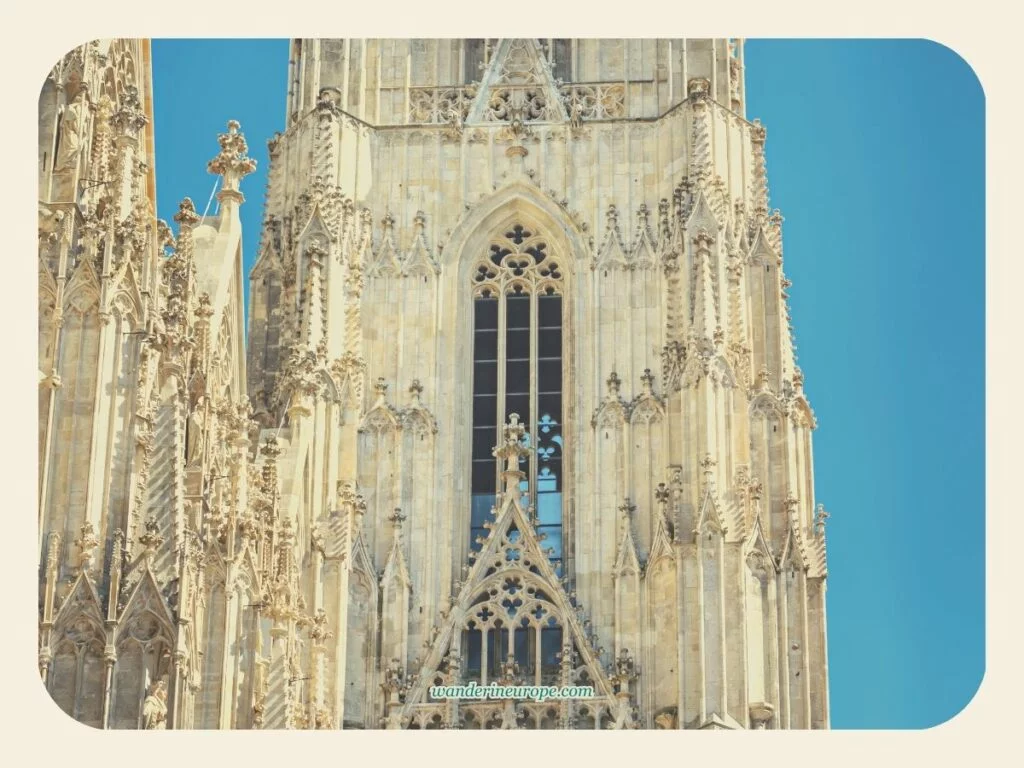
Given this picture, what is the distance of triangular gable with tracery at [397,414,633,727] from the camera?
3747 cm

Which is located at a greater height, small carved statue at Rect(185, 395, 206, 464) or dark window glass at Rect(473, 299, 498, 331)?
dark window glass at Rect(473, 299, 498, 331)

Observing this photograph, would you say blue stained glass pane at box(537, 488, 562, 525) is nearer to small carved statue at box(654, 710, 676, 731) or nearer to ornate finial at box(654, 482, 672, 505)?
ornate finial at box(654, 482, 672, 505)

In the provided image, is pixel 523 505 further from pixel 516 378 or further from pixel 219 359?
pixel 219 359

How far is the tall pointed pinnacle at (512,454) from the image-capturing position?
128 feet

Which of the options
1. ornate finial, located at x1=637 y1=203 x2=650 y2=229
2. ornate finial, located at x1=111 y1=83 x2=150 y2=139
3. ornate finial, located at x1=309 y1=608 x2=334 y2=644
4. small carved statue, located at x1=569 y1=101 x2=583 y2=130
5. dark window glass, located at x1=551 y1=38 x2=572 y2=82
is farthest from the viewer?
dark window glass, located at x1=551 y1=38 x2=572 y2=82

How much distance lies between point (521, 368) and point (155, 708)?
1721cm

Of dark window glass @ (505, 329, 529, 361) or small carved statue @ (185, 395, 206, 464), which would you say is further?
dark window glass @ (505, 329, 529, 361)

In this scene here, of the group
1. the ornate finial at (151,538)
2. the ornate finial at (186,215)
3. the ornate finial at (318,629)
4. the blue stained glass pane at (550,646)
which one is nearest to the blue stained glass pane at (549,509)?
the blue stained glass pane at (550,646)

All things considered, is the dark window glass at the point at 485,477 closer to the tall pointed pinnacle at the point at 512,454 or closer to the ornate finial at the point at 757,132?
the tall pointed pinnacle at the point at 512,454

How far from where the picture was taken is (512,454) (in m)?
39.1

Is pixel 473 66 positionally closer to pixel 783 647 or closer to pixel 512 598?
pixel 512 598

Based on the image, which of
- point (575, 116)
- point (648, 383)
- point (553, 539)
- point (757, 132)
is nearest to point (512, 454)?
point (553, 539)

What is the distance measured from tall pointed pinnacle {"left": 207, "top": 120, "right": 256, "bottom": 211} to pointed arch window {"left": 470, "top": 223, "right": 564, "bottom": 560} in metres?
6.10

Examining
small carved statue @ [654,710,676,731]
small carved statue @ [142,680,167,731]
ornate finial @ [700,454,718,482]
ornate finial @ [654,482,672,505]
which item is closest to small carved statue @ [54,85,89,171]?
small carved statue @ [142,680,167,731]
